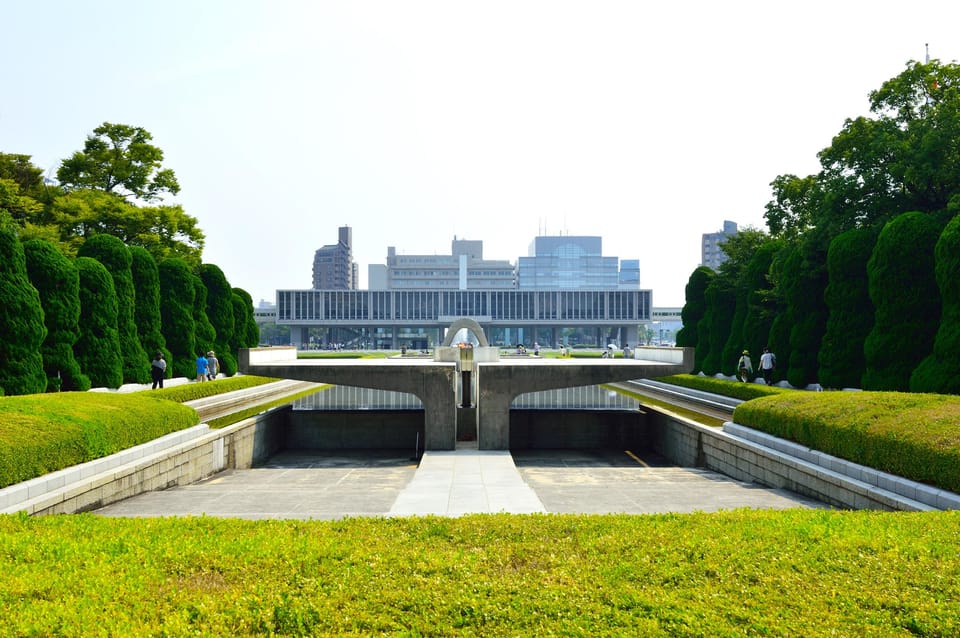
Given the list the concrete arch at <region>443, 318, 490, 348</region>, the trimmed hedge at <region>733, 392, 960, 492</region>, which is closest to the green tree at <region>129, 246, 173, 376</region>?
the concrete arch at <region>443, 318, 490, 348</region>

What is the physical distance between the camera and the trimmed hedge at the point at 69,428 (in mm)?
10570

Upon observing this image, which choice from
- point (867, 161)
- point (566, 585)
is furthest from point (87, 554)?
point (867, 161)

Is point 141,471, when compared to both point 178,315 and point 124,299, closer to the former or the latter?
point 124,299

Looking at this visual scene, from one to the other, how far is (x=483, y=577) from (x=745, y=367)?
28164 millimetres

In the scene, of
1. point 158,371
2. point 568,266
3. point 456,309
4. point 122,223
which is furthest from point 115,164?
point 568,266

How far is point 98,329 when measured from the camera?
80.7 ft

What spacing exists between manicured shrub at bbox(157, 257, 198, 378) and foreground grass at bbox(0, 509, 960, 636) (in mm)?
25601

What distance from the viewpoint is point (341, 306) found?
11375cm

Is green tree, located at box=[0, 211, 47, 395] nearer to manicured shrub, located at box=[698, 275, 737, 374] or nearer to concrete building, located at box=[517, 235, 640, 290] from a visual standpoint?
manicured shrub, located at box=[698, 275, 737, 374]

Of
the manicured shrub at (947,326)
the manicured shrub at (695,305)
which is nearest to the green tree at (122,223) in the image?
the manicured shrub at (695,305)

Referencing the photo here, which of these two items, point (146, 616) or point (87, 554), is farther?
point (87, 554)

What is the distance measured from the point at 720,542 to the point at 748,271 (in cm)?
2927

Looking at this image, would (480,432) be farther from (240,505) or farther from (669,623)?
(669,623)

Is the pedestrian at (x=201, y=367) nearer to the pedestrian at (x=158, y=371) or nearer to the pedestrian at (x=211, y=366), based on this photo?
the pedestrian at (x=211, y=366)
